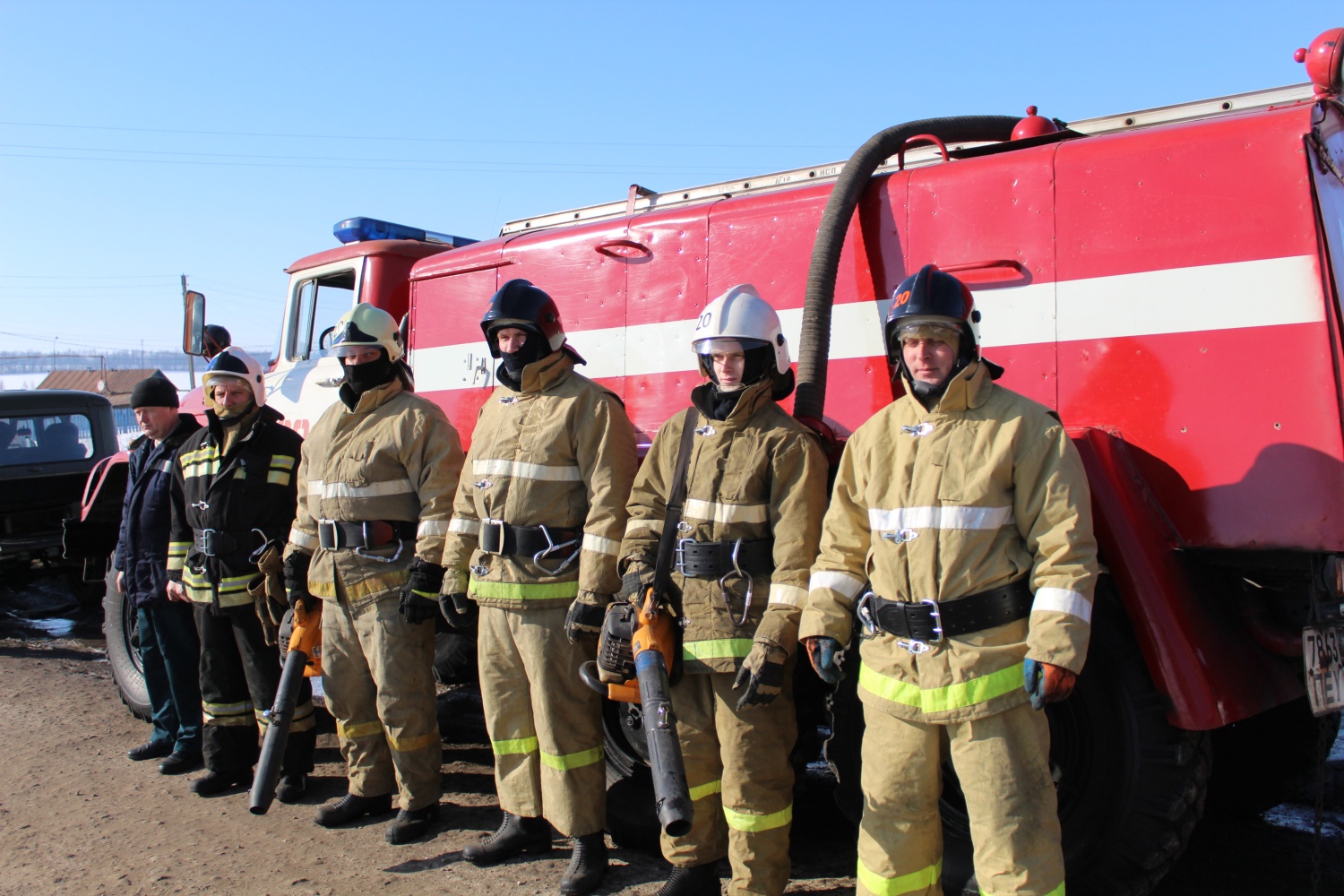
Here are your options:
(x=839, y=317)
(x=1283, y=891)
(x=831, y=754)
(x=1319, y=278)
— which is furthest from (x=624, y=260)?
(x=1283, y=891)

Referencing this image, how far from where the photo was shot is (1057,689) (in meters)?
2.57

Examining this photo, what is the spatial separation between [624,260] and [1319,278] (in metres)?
2.89

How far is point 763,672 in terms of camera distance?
3090 millimetres

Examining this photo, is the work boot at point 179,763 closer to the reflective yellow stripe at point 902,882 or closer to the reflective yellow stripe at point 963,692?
the reflective yellow stripe at point 902,882

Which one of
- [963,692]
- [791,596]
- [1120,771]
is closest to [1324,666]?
[1120,771]

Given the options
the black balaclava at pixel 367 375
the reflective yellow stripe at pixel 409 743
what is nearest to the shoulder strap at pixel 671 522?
the reflective yellow stripe at pixel 409 743

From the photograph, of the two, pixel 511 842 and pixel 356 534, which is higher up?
pixel 356 534

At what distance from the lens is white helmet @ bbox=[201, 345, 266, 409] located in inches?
194

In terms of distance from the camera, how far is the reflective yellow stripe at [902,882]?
9.34 feet

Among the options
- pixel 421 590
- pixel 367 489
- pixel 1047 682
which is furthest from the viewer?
pixel 367 489

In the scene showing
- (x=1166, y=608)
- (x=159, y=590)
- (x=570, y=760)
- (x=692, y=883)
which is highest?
(x=1166, y=608)

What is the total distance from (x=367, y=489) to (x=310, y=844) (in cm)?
149

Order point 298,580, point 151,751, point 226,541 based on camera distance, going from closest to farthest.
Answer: point 298,580
point 226,541
point 151,751

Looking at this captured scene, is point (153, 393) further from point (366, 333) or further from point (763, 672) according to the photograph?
point (763, 672)
